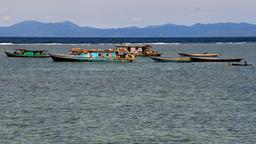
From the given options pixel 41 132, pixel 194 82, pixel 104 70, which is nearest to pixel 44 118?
pixel 41 132

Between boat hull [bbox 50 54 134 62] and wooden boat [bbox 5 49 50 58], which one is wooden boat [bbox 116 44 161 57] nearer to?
wooden boat [bbox 5 49 50 58]

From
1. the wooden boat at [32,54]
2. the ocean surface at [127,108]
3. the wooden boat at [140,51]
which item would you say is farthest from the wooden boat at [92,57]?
the ocean surface at [127,108]

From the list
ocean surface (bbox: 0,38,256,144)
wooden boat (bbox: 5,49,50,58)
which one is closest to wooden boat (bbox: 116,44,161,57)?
wooden boat (bbox: 5,49,50,58)

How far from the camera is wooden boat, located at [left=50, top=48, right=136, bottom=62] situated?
115588 mm

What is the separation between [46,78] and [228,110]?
36143 mm

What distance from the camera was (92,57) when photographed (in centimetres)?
11575

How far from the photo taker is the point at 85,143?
38.4 m

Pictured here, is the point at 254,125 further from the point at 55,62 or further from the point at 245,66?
the point at 55,62

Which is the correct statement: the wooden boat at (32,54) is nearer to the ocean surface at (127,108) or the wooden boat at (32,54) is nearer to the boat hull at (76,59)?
the boat hull at (76,59)

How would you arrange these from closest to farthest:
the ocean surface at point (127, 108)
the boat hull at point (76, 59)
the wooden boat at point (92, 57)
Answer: the ocean surface at point (127, 108) < the boat hull at point (76, 59) < the wooden boat at point (92, 57)

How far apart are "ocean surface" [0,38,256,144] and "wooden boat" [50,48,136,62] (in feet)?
86.8

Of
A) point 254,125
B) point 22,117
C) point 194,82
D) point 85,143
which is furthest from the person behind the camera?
point 194,82

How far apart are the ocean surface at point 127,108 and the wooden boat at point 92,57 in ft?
86.8

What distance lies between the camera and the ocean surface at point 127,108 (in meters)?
40.5
